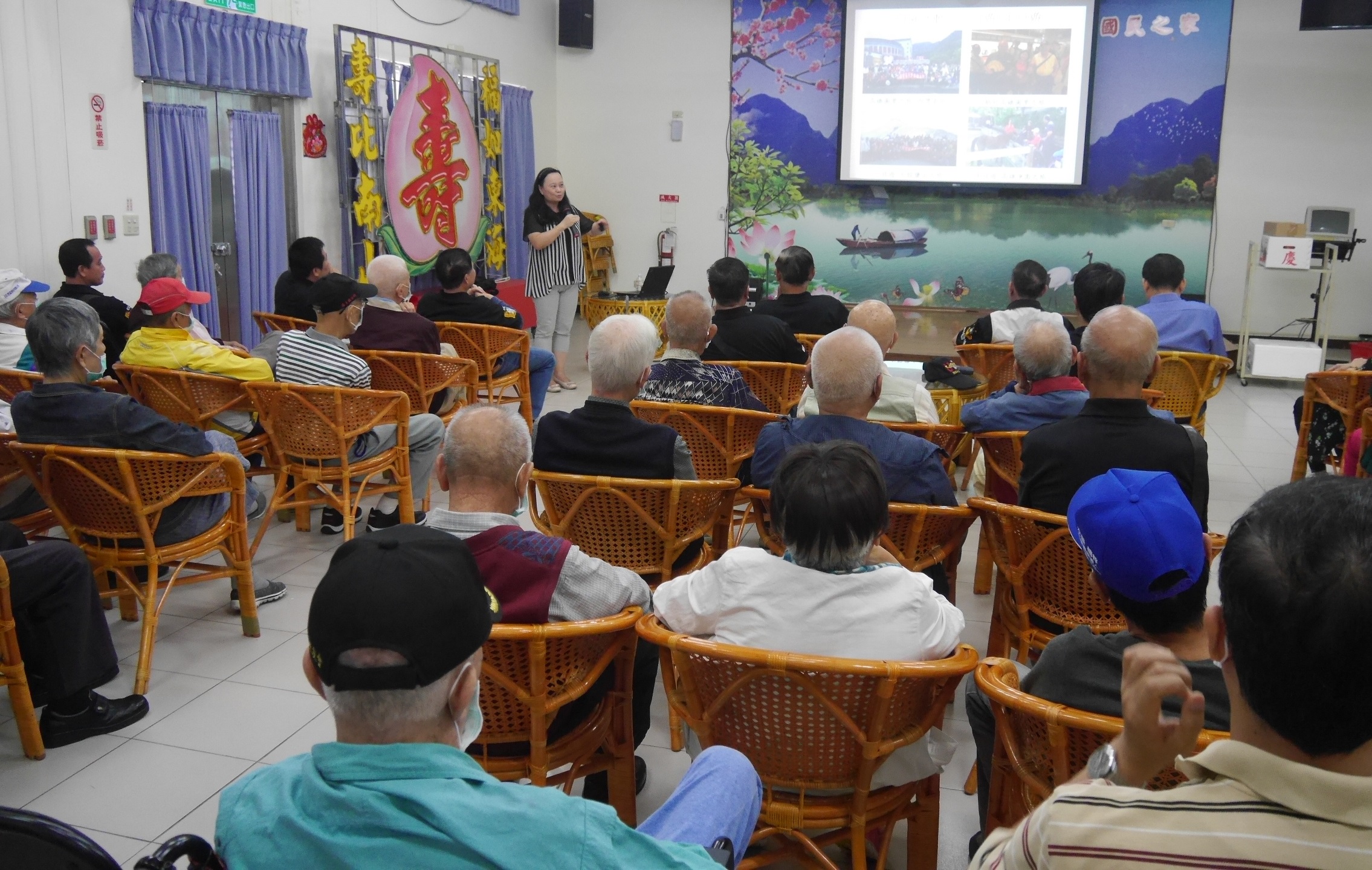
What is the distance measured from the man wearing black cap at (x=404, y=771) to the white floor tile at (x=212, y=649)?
2351 millimetres

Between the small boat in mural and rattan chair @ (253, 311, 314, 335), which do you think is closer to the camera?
rattan chair @ (253, 311, 314, 335)

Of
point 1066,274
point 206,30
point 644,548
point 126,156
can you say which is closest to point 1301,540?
point 644,548

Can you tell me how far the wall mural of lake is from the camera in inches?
348

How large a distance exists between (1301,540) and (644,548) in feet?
6.93

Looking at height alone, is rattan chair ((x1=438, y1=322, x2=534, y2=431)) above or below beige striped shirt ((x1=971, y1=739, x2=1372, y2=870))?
below

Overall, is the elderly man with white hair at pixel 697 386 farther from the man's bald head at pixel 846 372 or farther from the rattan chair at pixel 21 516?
the rattan chair at pixel 21 516

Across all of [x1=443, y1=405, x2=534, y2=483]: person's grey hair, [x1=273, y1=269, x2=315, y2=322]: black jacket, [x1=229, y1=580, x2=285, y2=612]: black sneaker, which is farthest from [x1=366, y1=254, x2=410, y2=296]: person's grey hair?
[x1=443, y1=405, x2=534, y2=483]: person's grey hair

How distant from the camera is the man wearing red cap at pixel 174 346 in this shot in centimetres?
398

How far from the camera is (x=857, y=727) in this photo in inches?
73.2

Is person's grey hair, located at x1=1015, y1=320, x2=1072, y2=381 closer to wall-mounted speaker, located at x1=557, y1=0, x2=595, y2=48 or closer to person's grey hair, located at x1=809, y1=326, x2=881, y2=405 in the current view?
person's grey hair, located at x1=809, y1=326, x2=881, y2=405

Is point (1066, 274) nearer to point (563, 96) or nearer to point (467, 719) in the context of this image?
point (563, 96)

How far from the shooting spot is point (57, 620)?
2779mm

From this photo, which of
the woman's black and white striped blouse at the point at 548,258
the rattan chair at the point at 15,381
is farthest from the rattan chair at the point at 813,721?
the woman's black and white striped blouse at the point at 548,258

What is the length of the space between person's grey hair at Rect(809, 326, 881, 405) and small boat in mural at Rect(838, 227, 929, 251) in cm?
709
